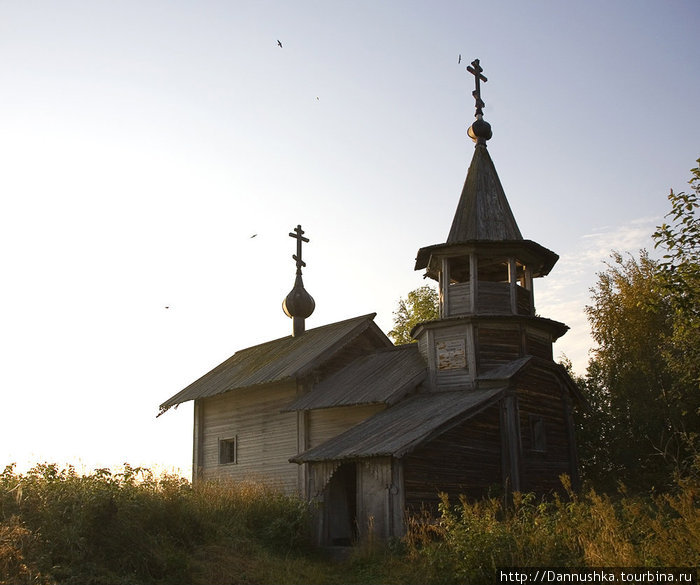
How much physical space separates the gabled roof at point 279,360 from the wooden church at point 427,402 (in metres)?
0.08

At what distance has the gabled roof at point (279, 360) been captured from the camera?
22531 mm

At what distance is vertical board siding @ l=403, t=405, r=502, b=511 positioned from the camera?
1645 centimetres

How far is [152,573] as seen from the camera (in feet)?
40.9

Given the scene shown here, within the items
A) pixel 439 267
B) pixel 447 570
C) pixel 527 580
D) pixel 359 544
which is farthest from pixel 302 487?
pixel 527 580

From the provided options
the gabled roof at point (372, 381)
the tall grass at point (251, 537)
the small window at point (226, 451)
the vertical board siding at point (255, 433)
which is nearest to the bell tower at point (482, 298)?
the gabled roof at point (372, 381)

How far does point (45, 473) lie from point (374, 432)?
24.2 feet

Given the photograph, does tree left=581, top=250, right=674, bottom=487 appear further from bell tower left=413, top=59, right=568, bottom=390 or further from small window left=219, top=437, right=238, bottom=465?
small window left=219, top=437, right=238, bottom=465

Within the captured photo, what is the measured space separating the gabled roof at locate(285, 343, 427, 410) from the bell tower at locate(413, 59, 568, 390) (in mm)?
631

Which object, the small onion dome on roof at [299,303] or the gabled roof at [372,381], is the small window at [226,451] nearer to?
the gabled roof at [372,381]

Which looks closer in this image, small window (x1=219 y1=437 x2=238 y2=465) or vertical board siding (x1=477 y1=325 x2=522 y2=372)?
vertical board siding (x1=477 y1=325 x2=522 y2=372)

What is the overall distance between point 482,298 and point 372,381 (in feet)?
12.7

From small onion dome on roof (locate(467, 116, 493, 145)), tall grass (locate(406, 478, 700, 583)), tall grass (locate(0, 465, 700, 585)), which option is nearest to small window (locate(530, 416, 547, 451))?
tall grass (locate(0, 465, 700, 585))

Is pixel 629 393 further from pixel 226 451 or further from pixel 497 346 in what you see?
pixel 226 451

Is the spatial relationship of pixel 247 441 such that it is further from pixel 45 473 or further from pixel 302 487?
pixel 45 473
